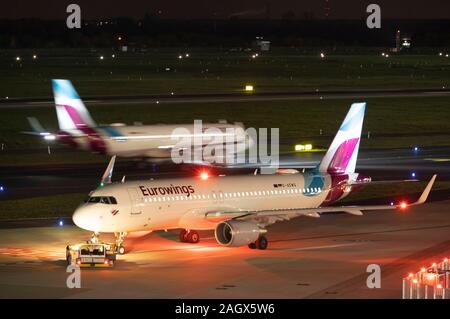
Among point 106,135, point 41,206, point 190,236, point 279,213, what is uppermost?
point 106,135

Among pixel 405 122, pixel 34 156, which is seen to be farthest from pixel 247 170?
pixel 405 122

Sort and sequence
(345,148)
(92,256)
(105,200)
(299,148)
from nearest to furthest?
(92,256) < (105,200) < (345,148) < (299,148)

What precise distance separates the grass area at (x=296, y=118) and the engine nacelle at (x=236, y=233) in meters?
52.4

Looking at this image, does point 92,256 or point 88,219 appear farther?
point 88,219

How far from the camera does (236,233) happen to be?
172 feet

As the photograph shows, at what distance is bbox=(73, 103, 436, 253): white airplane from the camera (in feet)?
170

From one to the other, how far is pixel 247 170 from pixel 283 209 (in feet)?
107

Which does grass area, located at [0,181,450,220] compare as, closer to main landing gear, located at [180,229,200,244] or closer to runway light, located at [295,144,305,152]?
main landing gear, located at [180,229,200,244]

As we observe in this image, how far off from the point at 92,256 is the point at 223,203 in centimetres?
933

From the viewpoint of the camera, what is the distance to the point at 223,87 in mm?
165000

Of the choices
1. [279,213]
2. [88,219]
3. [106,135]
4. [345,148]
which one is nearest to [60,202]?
[88,219]

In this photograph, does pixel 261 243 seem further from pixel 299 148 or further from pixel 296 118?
pixel 296 118

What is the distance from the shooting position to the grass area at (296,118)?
373 ft
